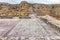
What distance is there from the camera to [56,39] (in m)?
5.73

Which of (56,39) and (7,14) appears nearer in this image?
(56,39)

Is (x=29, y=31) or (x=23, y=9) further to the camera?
(x=23, y=9)

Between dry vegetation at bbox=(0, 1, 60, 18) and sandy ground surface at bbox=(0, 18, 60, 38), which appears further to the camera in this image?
dry vegetation at bbox=(0, 1, 60, 18)

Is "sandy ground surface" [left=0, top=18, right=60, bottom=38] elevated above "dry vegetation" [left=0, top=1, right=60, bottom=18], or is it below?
below

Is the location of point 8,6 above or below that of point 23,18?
above

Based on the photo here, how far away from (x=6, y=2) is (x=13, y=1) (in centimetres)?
39

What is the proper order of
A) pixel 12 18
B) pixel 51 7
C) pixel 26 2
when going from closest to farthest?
pixel 51 7, pixel 26 2, pixel 12 18

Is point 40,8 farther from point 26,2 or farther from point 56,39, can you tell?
point 56,39

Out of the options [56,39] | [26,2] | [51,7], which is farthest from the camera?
[26,2]

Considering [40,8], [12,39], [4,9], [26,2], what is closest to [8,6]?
[4,9]

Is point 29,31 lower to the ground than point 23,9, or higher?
lower

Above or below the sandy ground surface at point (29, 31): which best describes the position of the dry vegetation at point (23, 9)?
above

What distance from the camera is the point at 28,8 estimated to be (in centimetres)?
1065

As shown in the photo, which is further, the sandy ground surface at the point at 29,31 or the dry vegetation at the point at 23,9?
the dry vegetation at the point at 23,9
